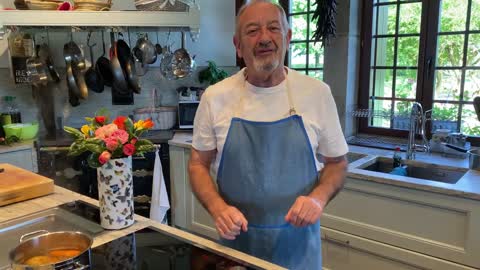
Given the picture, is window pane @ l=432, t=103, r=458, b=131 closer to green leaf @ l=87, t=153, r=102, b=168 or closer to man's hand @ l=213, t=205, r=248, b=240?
man's hand @ l=213, t=205, r=248, b=240

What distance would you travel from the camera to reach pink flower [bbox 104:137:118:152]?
1.24 meters

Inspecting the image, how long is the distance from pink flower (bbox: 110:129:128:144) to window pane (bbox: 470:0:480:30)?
2.31m

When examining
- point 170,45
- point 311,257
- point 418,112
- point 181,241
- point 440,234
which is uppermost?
point 170,45

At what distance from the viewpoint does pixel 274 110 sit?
4.56ft

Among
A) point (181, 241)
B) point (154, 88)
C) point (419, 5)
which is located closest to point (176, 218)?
point (154, 88)

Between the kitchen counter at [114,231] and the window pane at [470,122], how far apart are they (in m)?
2.12

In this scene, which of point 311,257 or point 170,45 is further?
point 170,45

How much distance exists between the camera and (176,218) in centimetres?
311

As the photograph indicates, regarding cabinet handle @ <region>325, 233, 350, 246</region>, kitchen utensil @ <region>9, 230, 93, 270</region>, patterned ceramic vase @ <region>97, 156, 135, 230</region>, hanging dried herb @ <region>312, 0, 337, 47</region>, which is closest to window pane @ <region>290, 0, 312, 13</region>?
hanging dried herb @ <region>312, 0, 337, 47</region>

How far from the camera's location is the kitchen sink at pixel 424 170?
7.42 feet

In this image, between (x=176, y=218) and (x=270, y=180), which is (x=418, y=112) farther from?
(x=176, y=218)

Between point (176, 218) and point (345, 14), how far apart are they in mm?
1908

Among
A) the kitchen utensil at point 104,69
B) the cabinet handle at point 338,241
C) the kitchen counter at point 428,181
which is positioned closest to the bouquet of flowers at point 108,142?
the kitchen counter at point 428,181

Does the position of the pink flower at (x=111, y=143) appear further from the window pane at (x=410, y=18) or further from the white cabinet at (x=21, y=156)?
the window pane at (x=410, y=18)
